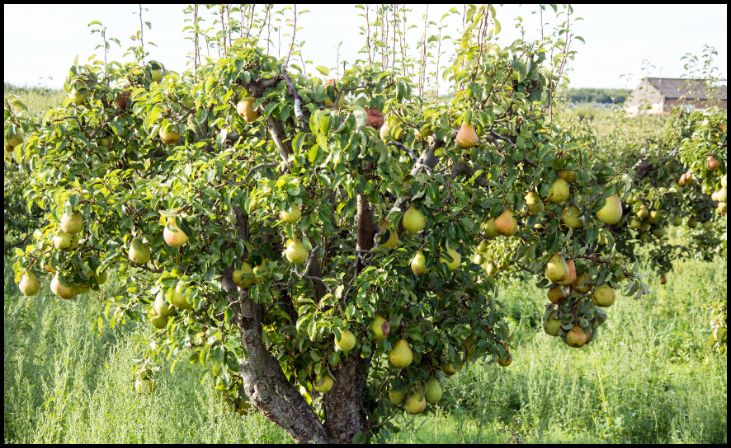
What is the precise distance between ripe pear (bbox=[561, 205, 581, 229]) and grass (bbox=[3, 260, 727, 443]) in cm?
143

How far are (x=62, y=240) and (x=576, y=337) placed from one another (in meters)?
2.03

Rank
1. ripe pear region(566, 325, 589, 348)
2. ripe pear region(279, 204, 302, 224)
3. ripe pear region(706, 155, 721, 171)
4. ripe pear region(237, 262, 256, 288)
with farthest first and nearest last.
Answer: ripe pear region(706, 155, 721, 171)
ripe pear region(566, 325, 589, 348)
ripe pear region(237, 262, 256, 288)
ripe pear region(279, 204, 302, 224)

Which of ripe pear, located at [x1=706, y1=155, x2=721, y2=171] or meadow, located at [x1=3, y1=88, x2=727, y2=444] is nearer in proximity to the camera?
meadow, located at [x1=3, y1=88, x2=727, y2=444]

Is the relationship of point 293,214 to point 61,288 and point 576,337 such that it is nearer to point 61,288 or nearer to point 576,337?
point 61,288

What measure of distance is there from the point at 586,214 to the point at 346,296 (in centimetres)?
98

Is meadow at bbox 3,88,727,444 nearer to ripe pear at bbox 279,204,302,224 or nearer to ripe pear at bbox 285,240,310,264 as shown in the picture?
ripe pear at bbox 285,240,310,264

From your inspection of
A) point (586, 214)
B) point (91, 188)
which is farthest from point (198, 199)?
point (586, 214)

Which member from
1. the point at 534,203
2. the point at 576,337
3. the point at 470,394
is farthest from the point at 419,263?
the point at 470,394

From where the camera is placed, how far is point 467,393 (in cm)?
486

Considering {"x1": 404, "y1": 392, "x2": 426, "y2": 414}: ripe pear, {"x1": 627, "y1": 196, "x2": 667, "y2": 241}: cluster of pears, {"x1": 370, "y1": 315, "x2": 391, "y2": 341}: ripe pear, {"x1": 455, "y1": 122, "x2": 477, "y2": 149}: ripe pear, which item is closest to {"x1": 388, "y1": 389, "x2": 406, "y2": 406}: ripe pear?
{"x1": 404, "y1": 392, "x2": 426, "y2": 414}: ripe pear

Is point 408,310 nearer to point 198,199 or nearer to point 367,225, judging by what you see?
point 367,225

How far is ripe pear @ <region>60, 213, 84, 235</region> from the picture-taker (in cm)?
227

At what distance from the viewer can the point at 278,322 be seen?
286 centimetres

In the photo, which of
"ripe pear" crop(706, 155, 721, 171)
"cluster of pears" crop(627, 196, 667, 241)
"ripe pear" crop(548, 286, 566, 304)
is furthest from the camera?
"cluster of pears" crop(627, 196, 667, 241)
